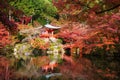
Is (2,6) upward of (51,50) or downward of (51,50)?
upward

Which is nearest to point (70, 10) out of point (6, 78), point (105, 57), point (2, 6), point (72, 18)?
point (72, 18)

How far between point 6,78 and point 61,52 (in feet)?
70.9

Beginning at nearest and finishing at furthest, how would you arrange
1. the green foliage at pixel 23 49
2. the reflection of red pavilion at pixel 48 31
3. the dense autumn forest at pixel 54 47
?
the dense autumn forest at pixel 54 47 → the green foliage at pixel 23 49 → the reflection of red pavilion at pixel 48 31

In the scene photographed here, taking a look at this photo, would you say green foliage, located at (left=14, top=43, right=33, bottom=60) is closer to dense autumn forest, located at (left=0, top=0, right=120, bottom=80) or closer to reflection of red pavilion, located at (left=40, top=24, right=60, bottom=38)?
dense autumn forest, located at (left=0, top=0, right=120, bottom=80)

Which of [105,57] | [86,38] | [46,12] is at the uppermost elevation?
[46,12]

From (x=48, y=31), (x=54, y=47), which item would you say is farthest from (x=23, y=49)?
(x=48, y=31)

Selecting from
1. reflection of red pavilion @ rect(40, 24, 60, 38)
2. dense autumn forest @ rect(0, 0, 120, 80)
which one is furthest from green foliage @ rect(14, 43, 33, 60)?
reflection of red pavilion @ rect(40, 24, 60, 38)

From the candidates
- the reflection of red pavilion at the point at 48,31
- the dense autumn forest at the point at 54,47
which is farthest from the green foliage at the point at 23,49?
the reflection of red pavilion at the point at 48,31

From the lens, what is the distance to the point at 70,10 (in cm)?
927

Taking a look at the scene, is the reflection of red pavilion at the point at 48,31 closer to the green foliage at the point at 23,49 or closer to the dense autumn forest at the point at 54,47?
the dense autumn forest at the point at 54,47

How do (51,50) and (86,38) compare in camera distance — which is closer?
(86,38)

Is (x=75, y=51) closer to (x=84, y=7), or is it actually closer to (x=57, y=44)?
(x=57, y=44)

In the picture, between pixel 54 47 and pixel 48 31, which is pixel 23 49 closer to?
pixel 54 47

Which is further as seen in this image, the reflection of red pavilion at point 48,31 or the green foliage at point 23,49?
the reflection of red pavilion at point 48,31
